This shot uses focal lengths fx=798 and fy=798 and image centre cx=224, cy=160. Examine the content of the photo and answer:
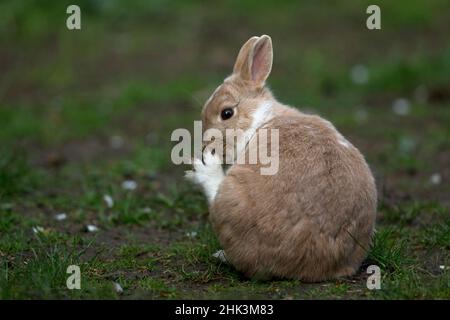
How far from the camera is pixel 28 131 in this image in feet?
27.3

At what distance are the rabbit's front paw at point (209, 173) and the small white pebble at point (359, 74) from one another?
5.18 metres

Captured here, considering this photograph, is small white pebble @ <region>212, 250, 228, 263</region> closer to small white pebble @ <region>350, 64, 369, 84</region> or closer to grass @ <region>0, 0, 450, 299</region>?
grass @ <region>0, 0, 450, 299</region>

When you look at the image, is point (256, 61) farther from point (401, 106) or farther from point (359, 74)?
point (359, 74)

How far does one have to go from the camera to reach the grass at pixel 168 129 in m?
4.62

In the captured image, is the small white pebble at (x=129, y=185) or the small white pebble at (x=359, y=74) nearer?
the small white pebble at (x=129, y=185)

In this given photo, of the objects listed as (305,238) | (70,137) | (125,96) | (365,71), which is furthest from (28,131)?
(305,238)

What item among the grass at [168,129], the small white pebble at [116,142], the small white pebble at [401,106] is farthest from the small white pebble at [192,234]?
the small white pebble at [401,106]

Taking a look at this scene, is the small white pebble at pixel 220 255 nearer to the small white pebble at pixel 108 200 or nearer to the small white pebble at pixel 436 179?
the small white pebble at pixel 108 200

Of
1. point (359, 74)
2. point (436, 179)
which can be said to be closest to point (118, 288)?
point (436, 179)

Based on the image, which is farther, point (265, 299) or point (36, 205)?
point (36, 205)

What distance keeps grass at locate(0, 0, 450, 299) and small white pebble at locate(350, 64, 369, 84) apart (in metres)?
0.09

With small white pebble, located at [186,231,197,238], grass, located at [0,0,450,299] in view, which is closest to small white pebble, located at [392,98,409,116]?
grass, located at [0,0,450,299]
